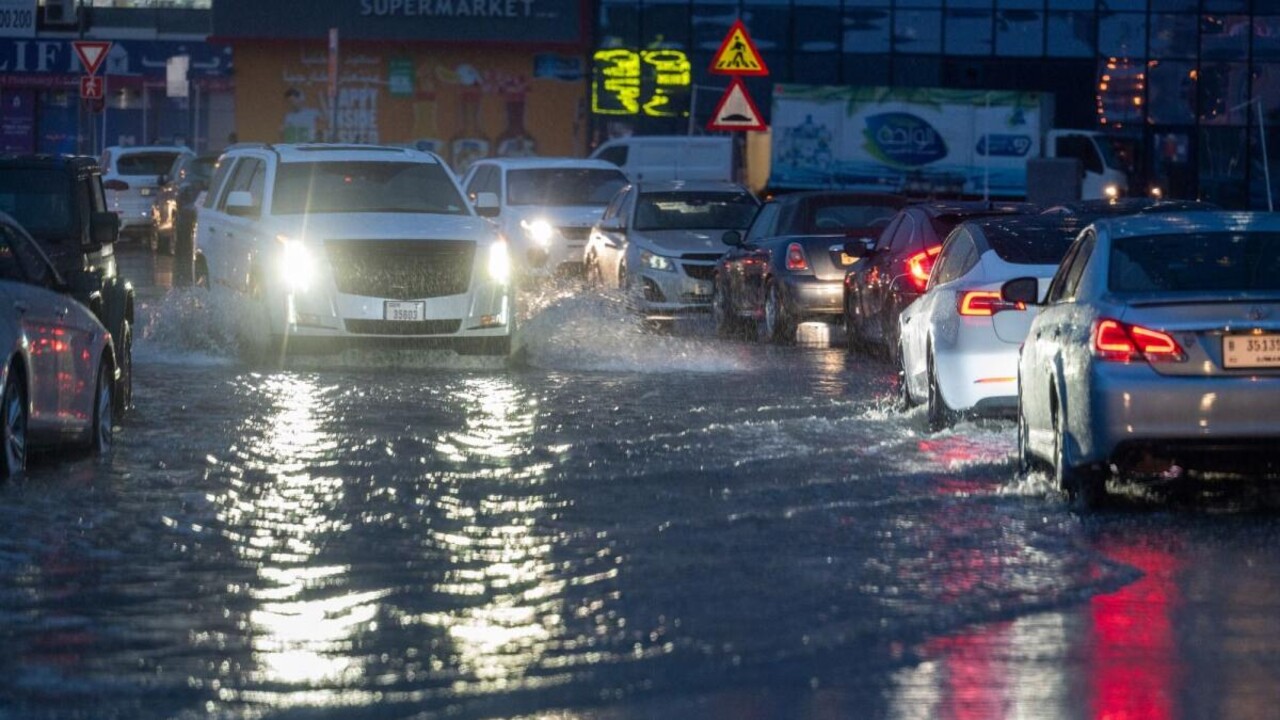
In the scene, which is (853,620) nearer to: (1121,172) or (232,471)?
(232,471)

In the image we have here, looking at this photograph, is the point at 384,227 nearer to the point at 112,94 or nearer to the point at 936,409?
the point at 936,409

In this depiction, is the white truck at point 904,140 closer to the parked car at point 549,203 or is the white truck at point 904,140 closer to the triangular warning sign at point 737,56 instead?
the parked car at point 549,203

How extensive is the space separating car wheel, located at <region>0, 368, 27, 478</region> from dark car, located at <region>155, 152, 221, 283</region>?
2257 centimetres

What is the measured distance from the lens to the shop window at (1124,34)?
57.1 metres

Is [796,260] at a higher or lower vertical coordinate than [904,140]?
lower

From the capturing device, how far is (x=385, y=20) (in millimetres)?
61875

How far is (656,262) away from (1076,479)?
16.6m

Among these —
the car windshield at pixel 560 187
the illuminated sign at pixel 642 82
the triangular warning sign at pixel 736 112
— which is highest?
the illuminated sign at pixel 642 82

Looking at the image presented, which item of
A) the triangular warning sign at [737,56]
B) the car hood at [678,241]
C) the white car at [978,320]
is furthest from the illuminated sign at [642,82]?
the white car at [978,320]

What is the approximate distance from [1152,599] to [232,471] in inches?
220

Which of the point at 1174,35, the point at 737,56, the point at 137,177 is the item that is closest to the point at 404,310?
the point at 737,56

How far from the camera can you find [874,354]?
2309 centimetres

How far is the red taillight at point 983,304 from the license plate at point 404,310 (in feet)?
19.2

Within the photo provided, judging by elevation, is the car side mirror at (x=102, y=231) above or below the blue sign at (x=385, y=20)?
below
